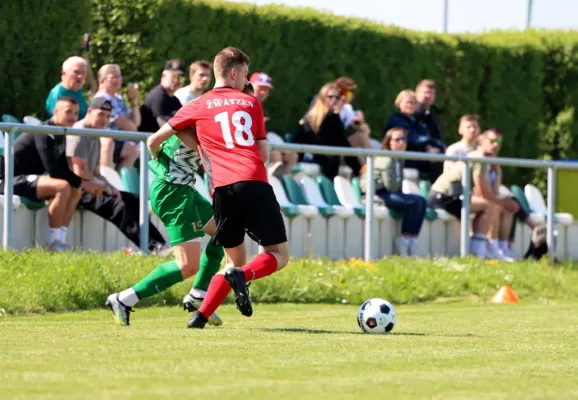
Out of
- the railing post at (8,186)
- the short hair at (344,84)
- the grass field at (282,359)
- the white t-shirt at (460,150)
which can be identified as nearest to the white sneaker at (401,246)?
the white t-shirt at (460,150)

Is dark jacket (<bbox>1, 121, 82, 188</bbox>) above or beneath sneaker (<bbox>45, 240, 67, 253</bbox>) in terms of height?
above

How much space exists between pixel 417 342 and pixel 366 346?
630 millimetres

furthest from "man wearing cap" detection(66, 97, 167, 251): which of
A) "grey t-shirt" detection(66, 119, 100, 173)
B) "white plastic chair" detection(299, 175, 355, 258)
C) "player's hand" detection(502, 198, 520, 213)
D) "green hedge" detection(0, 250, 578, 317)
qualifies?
"player's hand" detection(502, 198, 520, 213)

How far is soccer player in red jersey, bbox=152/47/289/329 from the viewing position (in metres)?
9.71

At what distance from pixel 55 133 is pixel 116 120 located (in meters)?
2.23

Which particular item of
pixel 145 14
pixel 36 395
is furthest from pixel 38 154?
pixel 36 395

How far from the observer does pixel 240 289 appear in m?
9.44

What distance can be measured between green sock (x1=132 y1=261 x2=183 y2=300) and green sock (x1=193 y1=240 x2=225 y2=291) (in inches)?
8.0

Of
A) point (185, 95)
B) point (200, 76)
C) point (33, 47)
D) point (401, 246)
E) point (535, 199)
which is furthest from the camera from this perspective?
point (535, 199)

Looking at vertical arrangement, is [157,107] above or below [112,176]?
above

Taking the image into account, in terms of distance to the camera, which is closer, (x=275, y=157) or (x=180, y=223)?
(x=180, y=223)

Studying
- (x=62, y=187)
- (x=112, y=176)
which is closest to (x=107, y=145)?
(x=112, y=176)

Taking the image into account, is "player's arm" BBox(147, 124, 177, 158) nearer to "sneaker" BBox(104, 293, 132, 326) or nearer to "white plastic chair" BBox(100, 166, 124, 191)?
"sneaker" BBox(104, 293, 132, 326)

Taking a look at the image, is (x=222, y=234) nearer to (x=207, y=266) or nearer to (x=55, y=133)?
(x=207, y=266)
